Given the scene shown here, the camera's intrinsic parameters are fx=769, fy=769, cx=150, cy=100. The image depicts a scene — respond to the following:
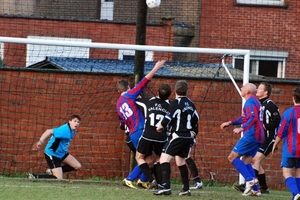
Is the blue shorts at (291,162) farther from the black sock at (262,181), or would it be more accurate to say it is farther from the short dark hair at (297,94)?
the black sock at (262,181)

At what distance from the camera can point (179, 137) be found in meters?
11.2

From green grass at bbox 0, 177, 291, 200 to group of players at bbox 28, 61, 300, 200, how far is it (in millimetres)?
244

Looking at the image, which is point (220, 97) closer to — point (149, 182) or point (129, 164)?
point (129, 164)

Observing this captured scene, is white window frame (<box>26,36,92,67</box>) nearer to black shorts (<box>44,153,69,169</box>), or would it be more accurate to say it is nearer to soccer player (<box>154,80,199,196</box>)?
black shorts (<box>44,153,69,169</box>)

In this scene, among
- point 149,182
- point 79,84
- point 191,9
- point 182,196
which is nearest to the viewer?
point 182,196

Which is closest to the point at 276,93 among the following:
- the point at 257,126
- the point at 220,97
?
the point at 220,97

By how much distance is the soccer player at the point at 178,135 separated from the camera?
11.2 m

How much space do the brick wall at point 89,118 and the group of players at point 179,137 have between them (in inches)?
44.7

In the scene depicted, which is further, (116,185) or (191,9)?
(191,9)

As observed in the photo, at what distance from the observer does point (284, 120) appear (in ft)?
36.6

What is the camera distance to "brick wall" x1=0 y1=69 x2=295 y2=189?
555 inches

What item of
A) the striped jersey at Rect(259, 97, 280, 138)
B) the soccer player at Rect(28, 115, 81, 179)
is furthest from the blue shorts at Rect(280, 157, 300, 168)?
the soccer player at Rect(28, 115, 81, 179)

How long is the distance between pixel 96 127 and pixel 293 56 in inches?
490

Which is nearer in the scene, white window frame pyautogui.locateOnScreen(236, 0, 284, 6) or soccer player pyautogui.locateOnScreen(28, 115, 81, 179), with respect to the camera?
soccer player pyautogui.locateOnScreen(28, 115, 81, 179)
